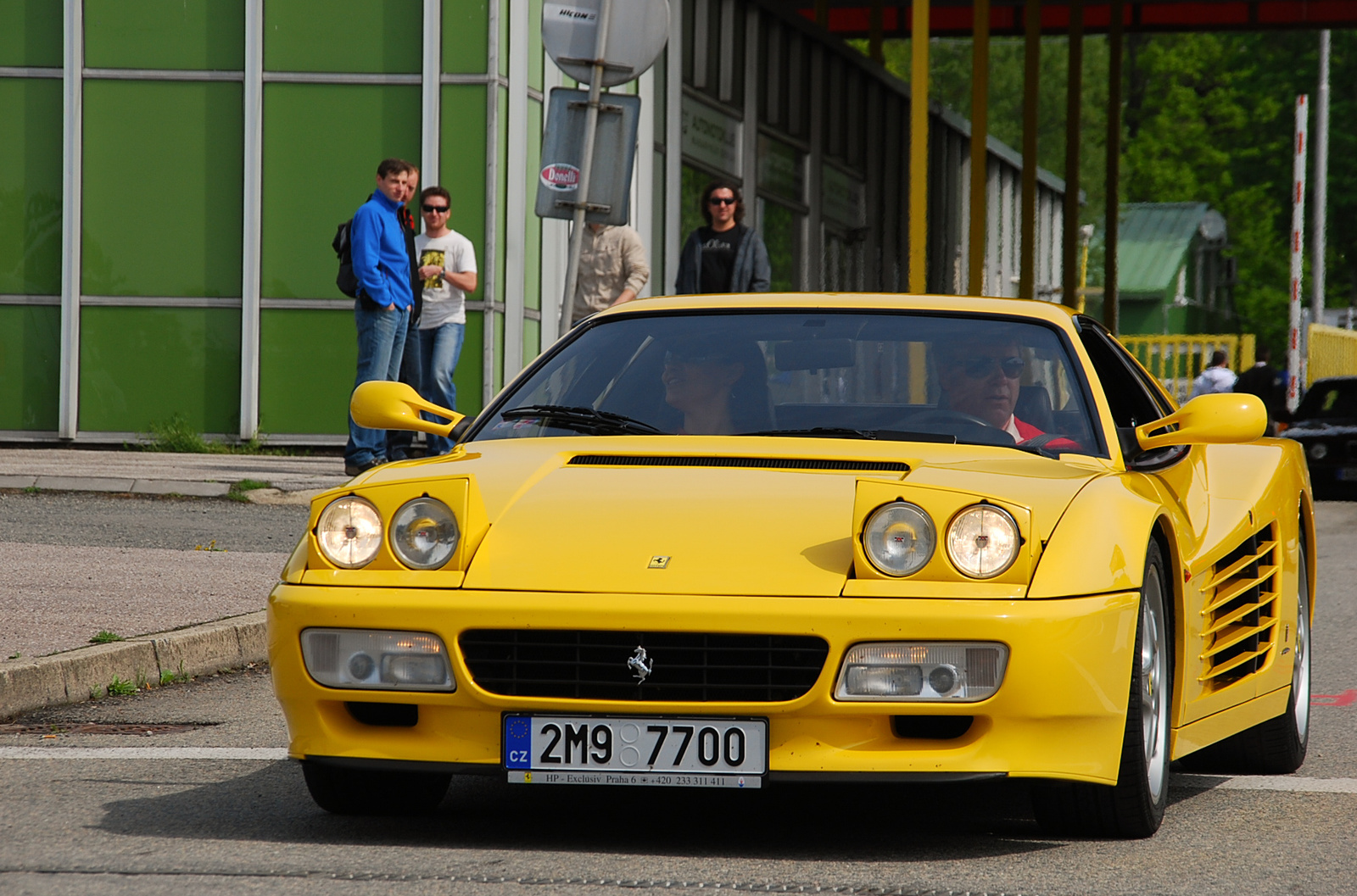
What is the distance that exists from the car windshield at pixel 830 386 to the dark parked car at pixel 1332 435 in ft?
56.1

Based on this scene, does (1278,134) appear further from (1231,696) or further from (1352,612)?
(1231,696)

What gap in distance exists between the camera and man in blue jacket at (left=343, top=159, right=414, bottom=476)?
41.6 feet

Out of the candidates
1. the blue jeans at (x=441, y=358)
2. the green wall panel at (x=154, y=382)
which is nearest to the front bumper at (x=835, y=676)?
the blue jeans at (x=441, y=358)

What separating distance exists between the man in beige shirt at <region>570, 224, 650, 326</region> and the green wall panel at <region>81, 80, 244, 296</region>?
17.5 feet

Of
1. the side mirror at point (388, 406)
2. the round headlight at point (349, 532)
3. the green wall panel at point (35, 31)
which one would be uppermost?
the green wall panel at point (35, 31)

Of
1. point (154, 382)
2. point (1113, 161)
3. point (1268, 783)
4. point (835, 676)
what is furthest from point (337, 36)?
point (1113, 161)

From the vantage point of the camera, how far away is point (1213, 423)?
4949 mm

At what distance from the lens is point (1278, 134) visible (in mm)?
75188

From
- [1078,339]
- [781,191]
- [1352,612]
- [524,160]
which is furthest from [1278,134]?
[1078,339]

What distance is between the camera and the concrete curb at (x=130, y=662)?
6.26 m

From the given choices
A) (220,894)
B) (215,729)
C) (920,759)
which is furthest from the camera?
(215,729)

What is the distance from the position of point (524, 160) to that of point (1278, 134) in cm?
6300

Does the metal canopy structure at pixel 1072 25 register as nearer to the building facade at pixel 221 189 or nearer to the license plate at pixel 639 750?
the building facade at pixel 221 189

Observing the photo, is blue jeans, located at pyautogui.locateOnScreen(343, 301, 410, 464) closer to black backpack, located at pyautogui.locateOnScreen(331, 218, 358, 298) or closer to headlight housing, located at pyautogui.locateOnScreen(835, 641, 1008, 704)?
black backpack, located at pyautogui.locateOnScreen(331, 218, 358, 298)
